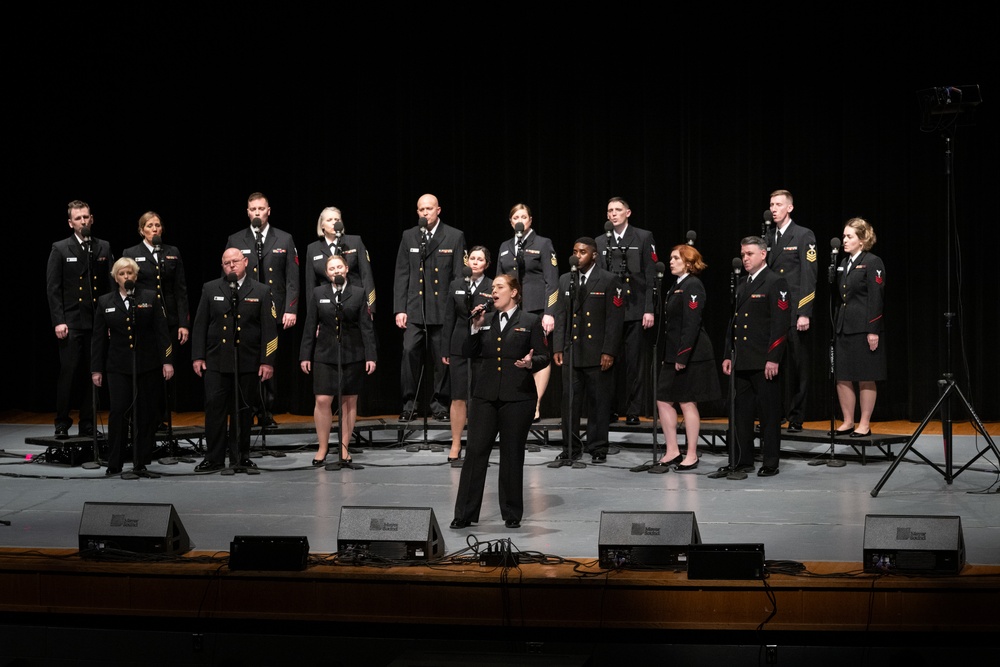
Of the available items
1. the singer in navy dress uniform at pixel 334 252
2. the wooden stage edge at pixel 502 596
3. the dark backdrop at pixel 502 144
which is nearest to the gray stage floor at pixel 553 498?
the wooden stage edge at pixel 502 596

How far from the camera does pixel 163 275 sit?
956 centimetres

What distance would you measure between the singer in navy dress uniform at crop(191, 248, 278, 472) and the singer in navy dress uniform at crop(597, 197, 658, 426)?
2873 mm

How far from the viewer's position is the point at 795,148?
1090cm

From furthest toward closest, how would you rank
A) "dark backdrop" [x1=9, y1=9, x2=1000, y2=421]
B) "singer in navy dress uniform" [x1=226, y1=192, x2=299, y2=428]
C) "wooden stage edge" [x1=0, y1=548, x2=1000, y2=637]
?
"dark backdrop" [x1=9, y1=9, x2=1000, y2=421] → "singer in navy dress uniform" [x1=226, y1=192, x2=299, y2=428] → "wooden stage edge" [x1=0, y1=548, x2=1000, y2=637]

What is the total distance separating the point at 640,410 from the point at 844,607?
5760 mm

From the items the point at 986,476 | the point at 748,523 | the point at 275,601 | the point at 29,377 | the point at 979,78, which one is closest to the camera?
the point at 275,601

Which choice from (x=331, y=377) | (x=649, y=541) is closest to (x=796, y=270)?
(x=331, y=377)

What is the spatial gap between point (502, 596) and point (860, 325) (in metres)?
4.95

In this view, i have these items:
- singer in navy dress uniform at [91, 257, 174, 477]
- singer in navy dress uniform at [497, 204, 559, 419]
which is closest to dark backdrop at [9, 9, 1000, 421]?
singer in navy dress uniform at [497, 204, 559, 419]

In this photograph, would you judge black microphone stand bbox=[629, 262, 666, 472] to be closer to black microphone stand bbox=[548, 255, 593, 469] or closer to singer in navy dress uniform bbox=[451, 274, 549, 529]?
black microphone stand bbox=[548, 255, 593, 469]

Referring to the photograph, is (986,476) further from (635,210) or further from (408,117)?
(408,117)

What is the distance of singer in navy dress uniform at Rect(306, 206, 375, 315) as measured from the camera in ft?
31.7

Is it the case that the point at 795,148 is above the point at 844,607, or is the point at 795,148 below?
above

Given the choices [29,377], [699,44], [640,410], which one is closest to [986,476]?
[640,410]
